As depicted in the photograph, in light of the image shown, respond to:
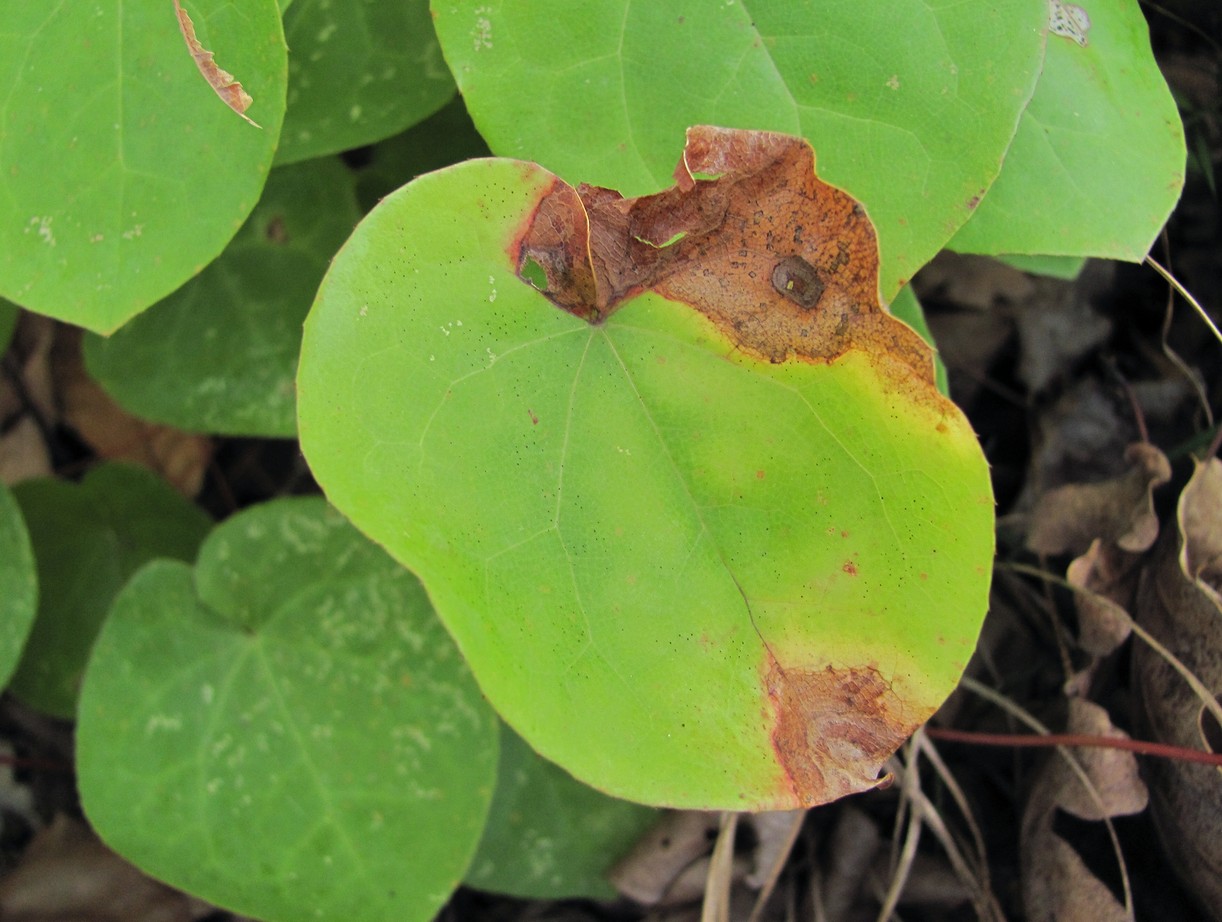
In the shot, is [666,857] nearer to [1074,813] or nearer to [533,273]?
[1074,813]

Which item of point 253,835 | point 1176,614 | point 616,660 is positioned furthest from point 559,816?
point 1176,614

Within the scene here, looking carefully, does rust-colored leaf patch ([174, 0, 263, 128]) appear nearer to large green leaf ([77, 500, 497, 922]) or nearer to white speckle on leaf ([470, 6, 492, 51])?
white speckle on leaf ([470, 6, 492, 51])

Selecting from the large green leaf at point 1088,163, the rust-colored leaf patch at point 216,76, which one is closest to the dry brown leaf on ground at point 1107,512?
the large green leaf at point 1088,163

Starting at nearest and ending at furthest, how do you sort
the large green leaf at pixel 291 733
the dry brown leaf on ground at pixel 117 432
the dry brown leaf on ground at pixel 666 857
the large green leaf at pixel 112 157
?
the large green leaf at pixel 112 157 → the large green leaf at pixel 291 733 → the dry brown leaf on ground at pixel 666 857 → the dry brown leaf on ground at pixel 117 432

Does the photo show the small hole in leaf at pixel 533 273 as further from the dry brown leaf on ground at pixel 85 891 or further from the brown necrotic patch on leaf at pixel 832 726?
the dry brown leaf on ground at pixel 85 891

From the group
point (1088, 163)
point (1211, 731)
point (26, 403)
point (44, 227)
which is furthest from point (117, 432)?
point (1211, 731)

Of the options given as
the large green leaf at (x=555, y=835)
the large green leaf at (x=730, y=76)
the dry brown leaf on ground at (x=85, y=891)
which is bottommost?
the dry brown leaf on ground at (x=85, y=891)
